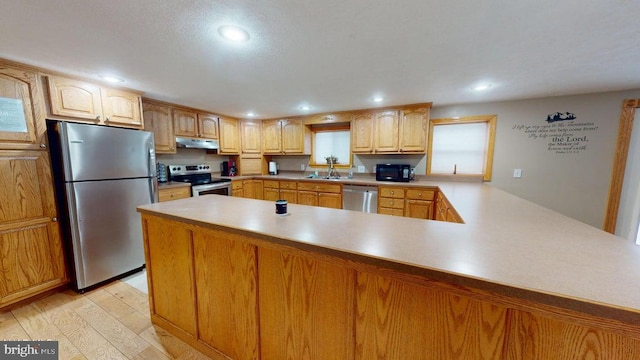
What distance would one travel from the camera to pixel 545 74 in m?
2.10

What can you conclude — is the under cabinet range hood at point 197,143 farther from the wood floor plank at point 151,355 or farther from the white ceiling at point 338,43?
the wood floor plank at point 151,355

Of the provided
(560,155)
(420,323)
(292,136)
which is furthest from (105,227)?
(560,155)

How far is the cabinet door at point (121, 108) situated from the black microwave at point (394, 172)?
3.45m

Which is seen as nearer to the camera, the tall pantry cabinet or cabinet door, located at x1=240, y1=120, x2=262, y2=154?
the tall pantry cabinet

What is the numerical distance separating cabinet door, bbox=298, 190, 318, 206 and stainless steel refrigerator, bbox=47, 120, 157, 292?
7.47 feet

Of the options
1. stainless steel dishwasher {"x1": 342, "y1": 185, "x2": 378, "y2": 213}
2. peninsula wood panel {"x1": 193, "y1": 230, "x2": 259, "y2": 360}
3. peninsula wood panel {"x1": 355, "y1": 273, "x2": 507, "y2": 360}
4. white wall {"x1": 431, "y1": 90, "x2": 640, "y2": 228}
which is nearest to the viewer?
peninsula wood panel {"x1": 355, "y1": 273, "x2": 507, "y2": 360}

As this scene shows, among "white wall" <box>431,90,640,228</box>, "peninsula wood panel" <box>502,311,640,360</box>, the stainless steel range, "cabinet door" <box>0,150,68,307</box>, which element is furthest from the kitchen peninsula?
"white wall" <box>431,90,640,228</box>

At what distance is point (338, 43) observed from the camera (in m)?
1.59

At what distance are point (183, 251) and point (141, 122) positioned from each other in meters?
2.21

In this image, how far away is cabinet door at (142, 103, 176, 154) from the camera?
304cm

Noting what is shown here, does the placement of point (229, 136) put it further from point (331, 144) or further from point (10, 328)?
point (10, 328)

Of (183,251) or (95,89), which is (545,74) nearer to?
(183,251)

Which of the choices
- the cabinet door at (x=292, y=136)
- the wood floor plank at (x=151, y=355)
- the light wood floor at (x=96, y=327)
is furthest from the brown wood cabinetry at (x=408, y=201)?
the wood floor plank at (x=151, y=355)

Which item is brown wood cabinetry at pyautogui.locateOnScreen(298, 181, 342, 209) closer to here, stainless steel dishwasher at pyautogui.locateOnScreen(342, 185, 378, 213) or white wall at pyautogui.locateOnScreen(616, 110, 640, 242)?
stainless steel dishwasher at pyautogui.locateOnScreen(342, 185, 378, 213)
